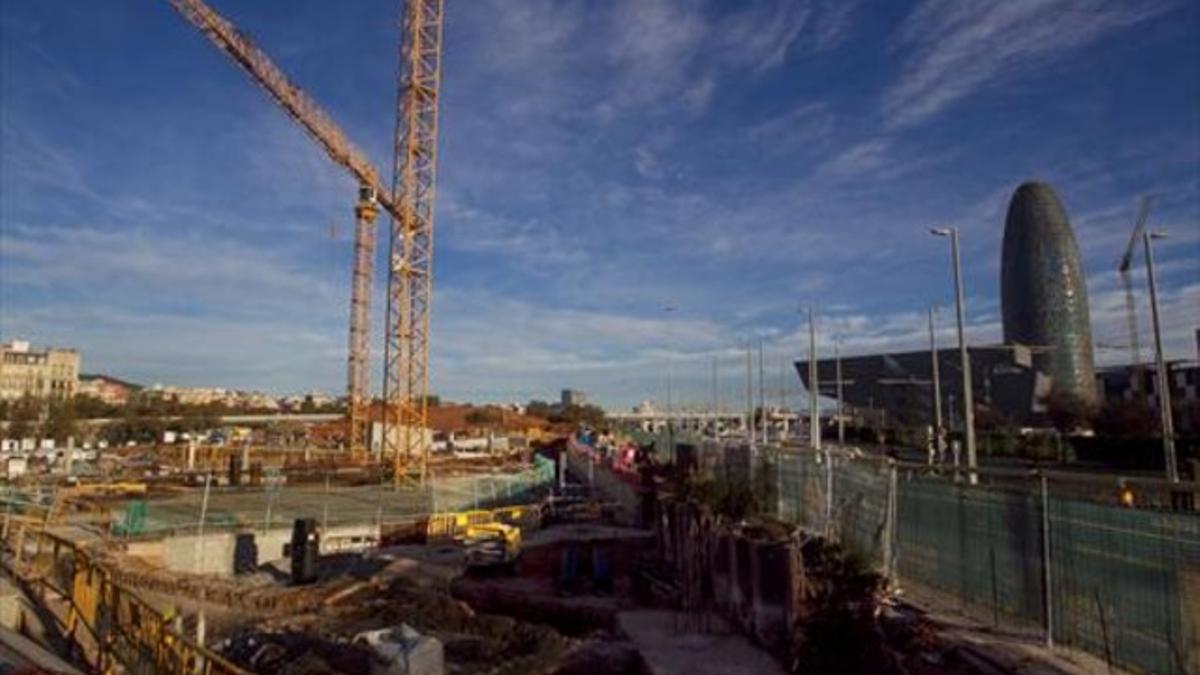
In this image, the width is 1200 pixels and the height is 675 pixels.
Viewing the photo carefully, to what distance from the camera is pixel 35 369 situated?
164500 millimetres

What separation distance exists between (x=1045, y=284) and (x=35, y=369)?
17202cm

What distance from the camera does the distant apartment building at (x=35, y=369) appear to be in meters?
159

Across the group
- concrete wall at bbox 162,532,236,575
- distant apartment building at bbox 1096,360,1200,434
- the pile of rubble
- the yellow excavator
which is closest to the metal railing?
the pile of rubble

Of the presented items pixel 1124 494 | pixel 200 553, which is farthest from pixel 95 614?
pixel 1124 494

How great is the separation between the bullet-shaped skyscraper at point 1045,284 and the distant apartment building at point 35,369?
155m

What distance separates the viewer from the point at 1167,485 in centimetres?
743

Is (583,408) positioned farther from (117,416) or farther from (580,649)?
(580,649)

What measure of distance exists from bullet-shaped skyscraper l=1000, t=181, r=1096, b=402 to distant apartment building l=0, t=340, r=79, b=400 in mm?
155246

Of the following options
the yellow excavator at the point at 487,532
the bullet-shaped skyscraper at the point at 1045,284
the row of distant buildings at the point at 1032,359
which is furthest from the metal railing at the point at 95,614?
the bullet-shaped skyscraper at the point at 1045,284

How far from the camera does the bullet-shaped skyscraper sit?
133m

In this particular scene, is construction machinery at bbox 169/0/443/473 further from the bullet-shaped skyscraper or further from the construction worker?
the bullet-shaped skyscraper

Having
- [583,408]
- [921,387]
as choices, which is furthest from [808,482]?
[583,408]

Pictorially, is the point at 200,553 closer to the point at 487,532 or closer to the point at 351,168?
the point at 487,532

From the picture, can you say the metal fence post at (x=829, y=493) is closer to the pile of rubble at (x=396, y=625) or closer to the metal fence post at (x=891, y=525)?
the metal fence post at (x=891, y=525)
